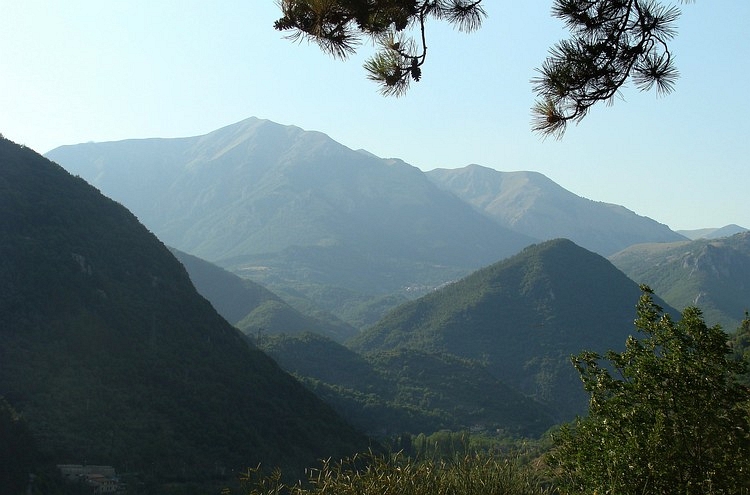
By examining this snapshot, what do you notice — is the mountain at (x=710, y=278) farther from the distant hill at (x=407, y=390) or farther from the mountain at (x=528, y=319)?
the distant hill at (x=407, y=390)

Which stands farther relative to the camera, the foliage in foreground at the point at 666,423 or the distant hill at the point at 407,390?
the distant hill at the point at 407,390

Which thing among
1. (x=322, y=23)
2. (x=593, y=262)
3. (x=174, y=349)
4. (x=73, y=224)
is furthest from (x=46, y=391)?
(x=593, y=262)

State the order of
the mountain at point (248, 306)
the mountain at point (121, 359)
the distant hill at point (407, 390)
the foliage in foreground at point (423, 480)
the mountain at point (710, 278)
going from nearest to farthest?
1. the foliage in foreground at point (423, 480)
2. the mountain at point (121, 359)
3. the distant hill at point (407, 390)
4. the mountain at point (248, 306)
5. the mountain at point (710, 278)

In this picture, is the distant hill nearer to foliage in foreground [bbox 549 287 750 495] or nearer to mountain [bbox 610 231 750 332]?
foliage in foreground [bbox 549 287 750 495]

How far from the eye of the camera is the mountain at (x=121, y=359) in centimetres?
3200

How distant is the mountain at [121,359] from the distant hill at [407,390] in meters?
21.6

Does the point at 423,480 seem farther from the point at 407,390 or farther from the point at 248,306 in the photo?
the point at 248,306

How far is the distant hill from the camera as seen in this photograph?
69625 mm

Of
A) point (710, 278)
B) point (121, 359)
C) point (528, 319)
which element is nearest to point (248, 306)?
point (528, 319)

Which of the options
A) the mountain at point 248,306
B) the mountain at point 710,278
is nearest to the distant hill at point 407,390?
the mountain at point 248,306

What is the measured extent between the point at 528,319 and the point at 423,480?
114 meters

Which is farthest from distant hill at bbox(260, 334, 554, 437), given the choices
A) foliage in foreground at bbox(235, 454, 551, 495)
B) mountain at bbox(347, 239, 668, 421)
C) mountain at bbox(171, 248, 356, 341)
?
foliage in foreground at bbox(235, 454, 551, 495)

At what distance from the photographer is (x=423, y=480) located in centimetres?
583

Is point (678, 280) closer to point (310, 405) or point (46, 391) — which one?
point (310, 405)
